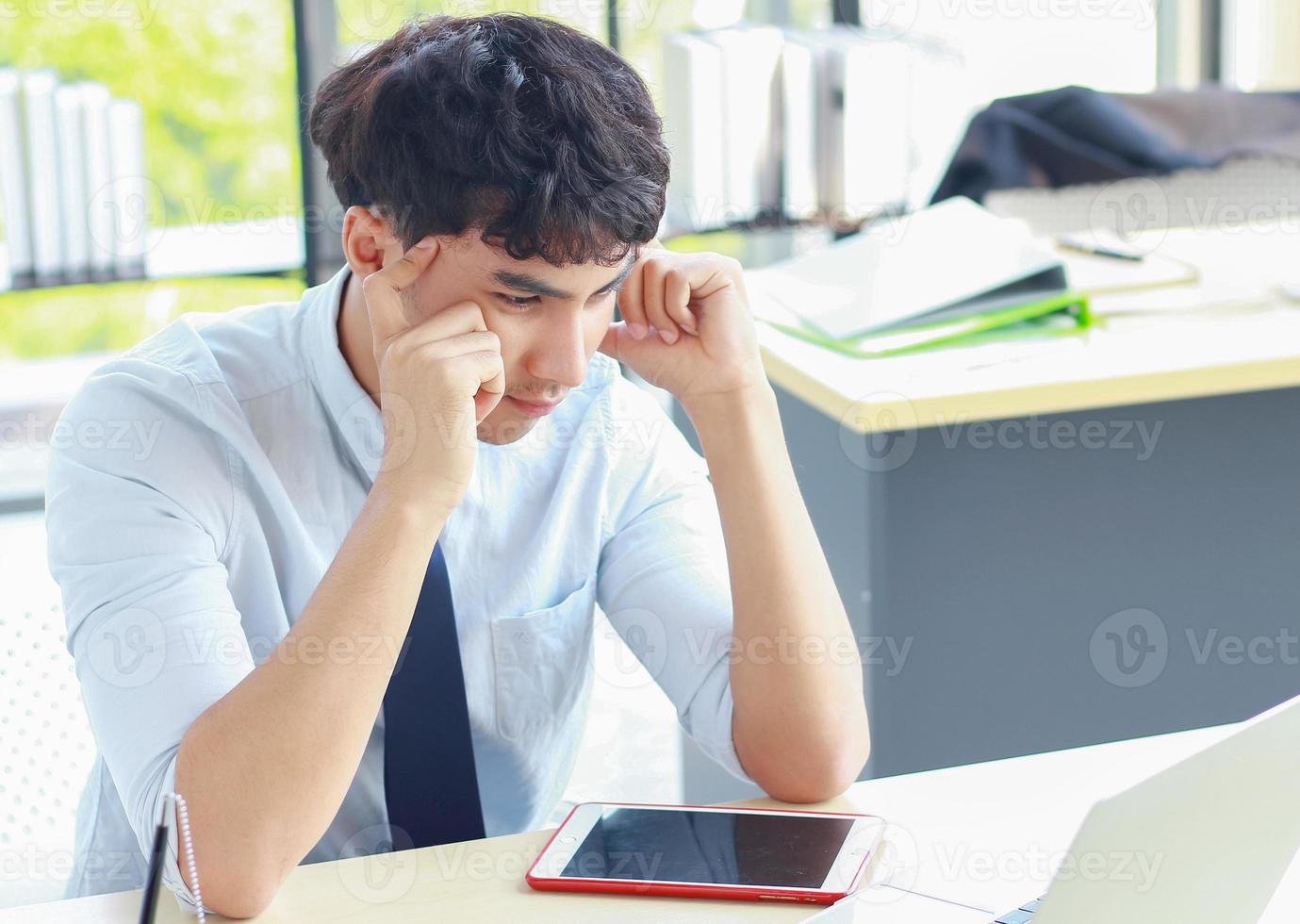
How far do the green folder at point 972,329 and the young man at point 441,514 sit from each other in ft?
1.68

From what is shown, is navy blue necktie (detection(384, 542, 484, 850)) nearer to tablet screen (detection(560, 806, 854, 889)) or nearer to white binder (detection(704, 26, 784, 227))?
tablet screen (detection(560, 806, 854, 889))

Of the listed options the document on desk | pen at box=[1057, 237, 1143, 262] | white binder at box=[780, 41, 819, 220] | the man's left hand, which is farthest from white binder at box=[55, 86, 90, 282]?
the man's left hand

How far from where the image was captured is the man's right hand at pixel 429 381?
3.51 feet

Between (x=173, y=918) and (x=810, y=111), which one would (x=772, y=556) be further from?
(x=810, y=111)

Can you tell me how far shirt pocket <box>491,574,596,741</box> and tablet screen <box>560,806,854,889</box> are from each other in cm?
28

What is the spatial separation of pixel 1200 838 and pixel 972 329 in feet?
3.83

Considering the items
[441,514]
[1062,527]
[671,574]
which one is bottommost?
[1062,527]

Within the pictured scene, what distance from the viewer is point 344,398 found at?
121 cm

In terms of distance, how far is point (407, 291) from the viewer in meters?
1.15

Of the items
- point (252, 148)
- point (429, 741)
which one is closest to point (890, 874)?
point (429, 741)

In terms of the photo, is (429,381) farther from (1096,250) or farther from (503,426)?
(1096,250)

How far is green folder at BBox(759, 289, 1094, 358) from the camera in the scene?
1.80 metres

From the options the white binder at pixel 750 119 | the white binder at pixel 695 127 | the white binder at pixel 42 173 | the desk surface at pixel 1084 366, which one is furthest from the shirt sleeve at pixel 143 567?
the white binder at pixel 750 119

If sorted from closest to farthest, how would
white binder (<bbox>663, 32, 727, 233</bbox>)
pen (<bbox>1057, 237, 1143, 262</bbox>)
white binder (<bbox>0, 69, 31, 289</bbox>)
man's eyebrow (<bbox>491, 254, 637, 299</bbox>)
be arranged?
man's eyebrow (<bbox>491, 254, 637, 299</bbox>) < pen (<bbox>1057, 237, 1143, 262</bbox>) < white binder (<bbox>0, 69, 31, 289</bbox>) < white binder (<bbox>663, 32, 727, 233</bbox>)
